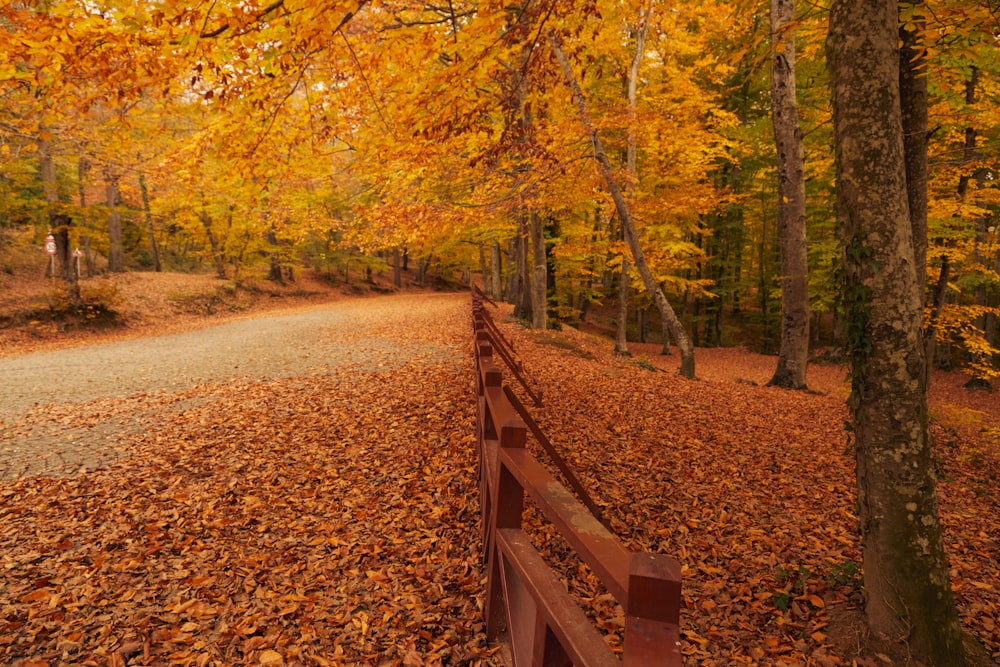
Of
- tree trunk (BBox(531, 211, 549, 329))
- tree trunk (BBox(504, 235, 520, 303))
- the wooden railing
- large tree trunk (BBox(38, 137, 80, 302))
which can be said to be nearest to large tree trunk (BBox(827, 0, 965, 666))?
the wooden railing

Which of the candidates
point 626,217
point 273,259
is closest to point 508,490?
point 626,217

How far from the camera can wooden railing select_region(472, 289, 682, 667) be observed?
1.19 m

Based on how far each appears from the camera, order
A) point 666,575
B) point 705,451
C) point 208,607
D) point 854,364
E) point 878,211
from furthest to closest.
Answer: point 705,451, point 208,607, point 854,364, point 878,211, point 666,575

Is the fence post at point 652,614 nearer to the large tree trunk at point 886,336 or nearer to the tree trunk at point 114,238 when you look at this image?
the large tree trunk at point 886,336

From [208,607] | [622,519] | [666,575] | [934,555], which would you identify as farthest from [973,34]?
[208,607]

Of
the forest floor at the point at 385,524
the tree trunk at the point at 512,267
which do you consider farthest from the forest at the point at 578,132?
the tree trunk at the point at 512,267

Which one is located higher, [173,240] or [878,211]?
[173,240]

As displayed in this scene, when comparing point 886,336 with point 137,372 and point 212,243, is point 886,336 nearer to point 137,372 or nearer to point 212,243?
point 137,372

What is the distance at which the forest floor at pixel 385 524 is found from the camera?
3336mm

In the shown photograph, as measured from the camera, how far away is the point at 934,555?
3.12 meters

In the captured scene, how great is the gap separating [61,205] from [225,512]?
49.9ft

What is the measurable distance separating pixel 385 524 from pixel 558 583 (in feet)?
10.0

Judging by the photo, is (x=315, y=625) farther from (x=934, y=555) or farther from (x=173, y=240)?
(x=173, y=240)

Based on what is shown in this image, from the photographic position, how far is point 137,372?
389 inches
